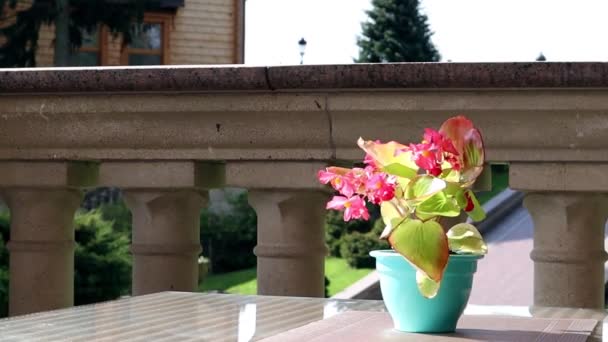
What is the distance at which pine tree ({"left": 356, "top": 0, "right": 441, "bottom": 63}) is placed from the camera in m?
40.3

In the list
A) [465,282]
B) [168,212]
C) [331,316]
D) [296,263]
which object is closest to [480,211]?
[465,282]

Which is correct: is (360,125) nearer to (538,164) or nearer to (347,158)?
(347,158)

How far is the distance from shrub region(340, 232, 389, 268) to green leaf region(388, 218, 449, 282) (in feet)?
58.8

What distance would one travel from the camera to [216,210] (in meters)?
23.9

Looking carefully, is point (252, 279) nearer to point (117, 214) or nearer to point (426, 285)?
point (117, 214)

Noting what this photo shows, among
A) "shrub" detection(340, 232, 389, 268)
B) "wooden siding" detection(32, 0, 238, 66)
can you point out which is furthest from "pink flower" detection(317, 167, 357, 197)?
"wooden siding" detection(32, 0, 238, 66)

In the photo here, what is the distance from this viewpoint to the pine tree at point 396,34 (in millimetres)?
40281

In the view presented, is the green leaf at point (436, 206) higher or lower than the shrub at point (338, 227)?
higher

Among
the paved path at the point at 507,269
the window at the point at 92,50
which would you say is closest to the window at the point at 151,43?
the window at the point at 92,50

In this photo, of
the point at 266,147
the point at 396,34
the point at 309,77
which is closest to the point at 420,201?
the point at 309,77

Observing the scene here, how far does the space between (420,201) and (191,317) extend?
901 mm

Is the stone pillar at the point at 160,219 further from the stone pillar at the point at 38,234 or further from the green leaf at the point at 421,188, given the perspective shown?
the green leaf at the point at 421,188

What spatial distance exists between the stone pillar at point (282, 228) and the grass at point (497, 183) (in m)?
24.4

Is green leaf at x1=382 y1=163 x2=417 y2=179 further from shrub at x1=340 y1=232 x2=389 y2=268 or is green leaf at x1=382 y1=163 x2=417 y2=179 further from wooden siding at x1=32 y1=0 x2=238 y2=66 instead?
wooden siding at x1=32 y1=0 x2=238 y2=66
